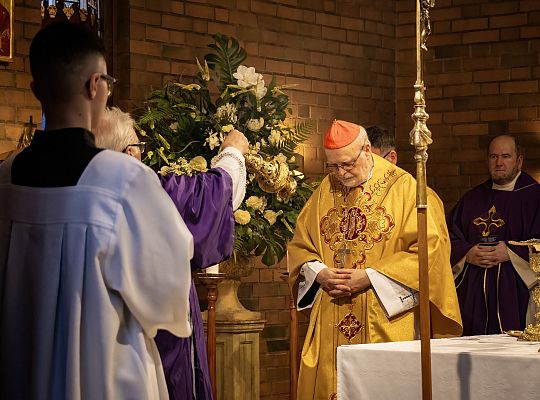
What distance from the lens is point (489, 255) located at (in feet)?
22.1

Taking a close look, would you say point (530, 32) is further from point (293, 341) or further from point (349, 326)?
point (349, 326)

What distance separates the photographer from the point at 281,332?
26.0 feet

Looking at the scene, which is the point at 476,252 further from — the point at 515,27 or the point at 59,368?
the point at 59,368

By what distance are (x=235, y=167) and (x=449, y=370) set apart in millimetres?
1219

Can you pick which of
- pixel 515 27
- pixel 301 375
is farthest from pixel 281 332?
pixel 515 27

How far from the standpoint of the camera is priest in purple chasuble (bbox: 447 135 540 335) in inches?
266

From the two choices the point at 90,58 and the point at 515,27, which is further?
the point at 515,27

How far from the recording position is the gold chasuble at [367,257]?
17.1ft

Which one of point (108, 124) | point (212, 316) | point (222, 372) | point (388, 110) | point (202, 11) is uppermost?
point (202, 11)

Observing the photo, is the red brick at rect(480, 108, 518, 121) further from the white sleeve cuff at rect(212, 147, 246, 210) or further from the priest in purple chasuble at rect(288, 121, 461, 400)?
the white sleeve cuff at rect(212, 147, 246, 210)

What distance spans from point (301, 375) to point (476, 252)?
1.86m

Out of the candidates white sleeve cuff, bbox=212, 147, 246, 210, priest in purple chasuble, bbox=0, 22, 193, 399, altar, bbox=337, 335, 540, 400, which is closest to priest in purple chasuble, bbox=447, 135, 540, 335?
altar, bbox=337, 335, 540, 400

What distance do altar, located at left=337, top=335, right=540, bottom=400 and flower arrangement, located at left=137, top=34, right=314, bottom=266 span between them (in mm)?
2136

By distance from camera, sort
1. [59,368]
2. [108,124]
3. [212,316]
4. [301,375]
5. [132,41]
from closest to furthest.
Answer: [59,368] < [108,124] < [301,375] < [212,316] < [132,41]
